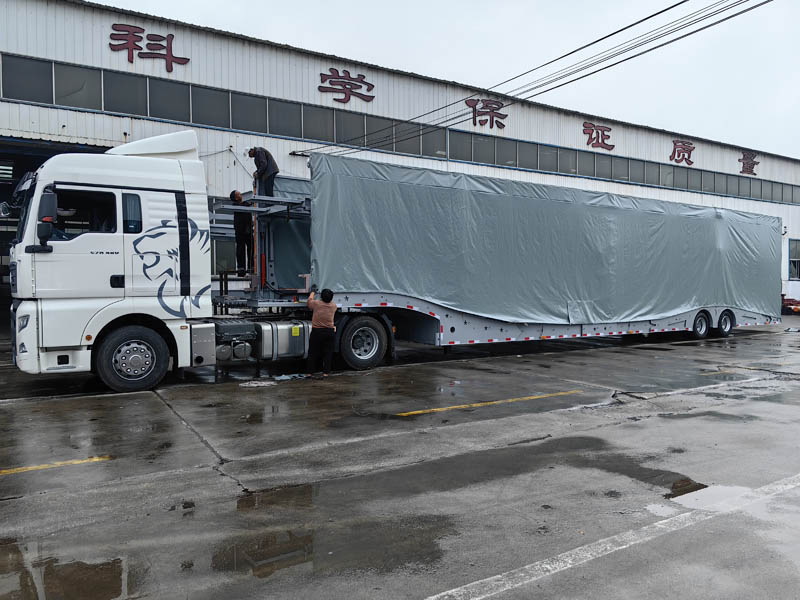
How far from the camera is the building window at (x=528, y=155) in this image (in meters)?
25.3

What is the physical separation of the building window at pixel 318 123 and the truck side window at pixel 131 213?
38.4 feet

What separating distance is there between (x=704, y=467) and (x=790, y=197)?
38.4m

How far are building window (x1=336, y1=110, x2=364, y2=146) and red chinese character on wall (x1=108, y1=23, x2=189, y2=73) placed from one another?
5.18 metres

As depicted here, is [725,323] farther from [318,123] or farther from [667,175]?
[667,175]

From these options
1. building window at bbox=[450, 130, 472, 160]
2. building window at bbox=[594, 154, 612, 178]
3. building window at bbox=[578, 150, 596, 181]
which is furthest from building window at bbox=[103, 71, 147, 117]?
building window at bbox=[594, 154, 612, 178]

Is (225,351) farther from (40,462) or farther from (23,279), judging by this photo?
(40,462)

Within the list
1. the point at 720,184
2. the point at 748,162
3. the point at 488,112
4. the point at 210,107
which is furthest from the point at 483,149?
the point at 748,162

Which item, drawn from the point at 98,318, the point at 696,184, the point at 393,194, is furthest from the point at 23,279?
the point at 696,184

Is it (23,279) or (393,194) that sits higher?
(393,194)

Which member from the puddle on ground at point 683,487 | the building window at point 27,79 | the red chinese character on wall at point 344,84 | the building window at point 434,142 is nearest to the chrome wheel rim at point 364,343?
the puddle on ground at point 683,487

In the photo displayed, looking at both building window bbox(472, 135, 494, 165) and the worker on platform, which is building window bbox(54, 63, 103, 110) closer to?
the worker on platform

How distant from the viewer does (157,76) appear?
693 inches

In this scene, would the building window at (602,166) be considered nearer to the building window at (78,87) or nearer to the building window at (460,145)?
the building window at (460,145)

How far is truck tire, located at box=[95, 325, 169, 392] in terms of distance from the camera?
9.03m
